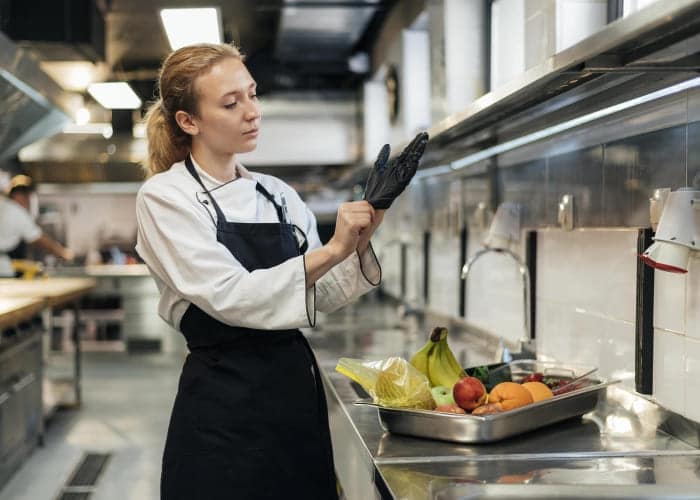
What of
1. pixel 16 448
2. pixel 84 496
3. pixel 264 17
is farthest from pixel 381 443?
pixel 264 17

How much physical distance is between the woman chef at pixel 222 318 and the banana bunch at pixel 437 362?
0.98 feet

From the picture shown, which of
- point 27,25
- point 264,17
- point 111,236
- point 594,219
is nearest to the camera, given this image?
point 594,219

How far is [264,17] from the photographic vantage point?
276 inches

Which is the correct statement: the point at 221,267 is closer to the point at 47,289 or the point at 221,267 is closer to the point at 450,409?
the point at 450,409

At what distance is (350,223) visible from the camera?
61.3 inches

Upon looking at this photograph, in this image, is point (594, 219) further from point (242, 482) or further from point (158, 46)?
point (158, 46)

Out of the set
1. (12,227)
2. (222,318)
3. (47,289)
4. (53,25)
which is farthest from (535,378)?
(12,227)

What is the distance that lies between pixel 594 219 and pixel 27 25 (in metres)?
4.06

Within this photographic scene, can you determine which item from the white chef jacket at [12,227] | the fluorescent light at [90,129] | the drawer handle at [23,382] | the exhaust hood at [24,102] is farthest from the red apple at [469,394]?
the fluorescent light at [90,129]

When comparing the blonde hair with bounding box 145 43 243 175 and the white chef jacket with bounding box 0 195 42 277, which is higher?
→ the blonde hair with bounding box 145 43 243 175

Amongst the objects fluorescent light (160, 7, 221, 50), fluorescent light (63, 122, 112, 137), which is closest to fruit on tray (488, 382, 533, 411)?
fluorescent light (160, 7, 221, 50)

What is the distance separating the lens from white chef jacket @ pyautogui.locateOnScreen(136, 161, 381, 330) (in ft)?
5.29

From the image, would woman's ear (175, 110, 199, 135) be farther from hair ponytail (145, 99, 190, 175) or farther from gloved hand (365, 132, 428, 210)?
gloved hand (365, 132, 428, 210)

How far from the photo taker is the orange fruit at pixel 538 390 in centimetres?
185
